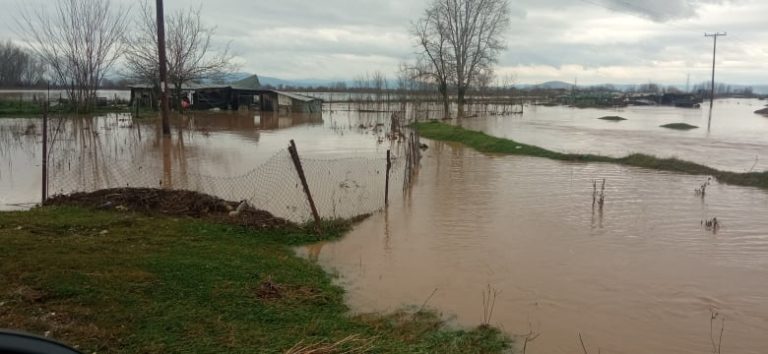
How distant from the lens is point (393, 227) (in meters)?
9.72

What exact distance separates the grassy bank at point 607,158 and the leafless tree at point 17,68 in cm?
6976

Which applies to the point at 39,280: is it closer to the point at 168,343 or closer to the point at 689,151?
the point at 168,343

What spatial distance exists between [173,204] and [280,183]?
3620 millimetres

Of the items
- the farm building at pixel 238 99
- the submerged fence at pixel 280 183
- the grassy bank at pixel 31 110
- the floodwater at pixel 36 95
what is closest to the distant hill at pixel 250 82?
the farm building at pixel 238 99

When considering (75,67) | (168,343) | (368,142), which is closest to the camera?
(168,343)

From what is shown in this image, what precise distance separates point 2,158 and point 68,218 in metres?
10.2

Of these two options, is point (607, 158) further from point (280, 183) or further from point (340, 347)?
point (340, 347)

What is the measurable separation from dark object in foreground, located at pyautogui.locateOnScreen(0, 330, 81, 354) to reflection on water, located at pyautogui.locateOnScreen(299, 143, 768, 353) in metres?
4.48

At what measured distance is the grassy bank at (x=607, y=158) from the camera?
1490cm

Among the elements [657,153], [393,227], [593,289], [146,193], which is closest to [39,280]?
[146,193]

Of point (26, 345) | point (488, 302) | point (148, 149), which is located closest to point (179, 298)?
point (488, 302)

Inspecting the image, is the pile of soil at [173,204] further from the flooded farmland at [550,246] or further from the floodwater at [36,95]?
the floodwater at [36,95]

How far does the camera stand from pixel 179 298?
5402 mm

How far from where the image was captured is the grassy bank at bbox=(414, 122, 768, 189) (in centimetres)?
1490
